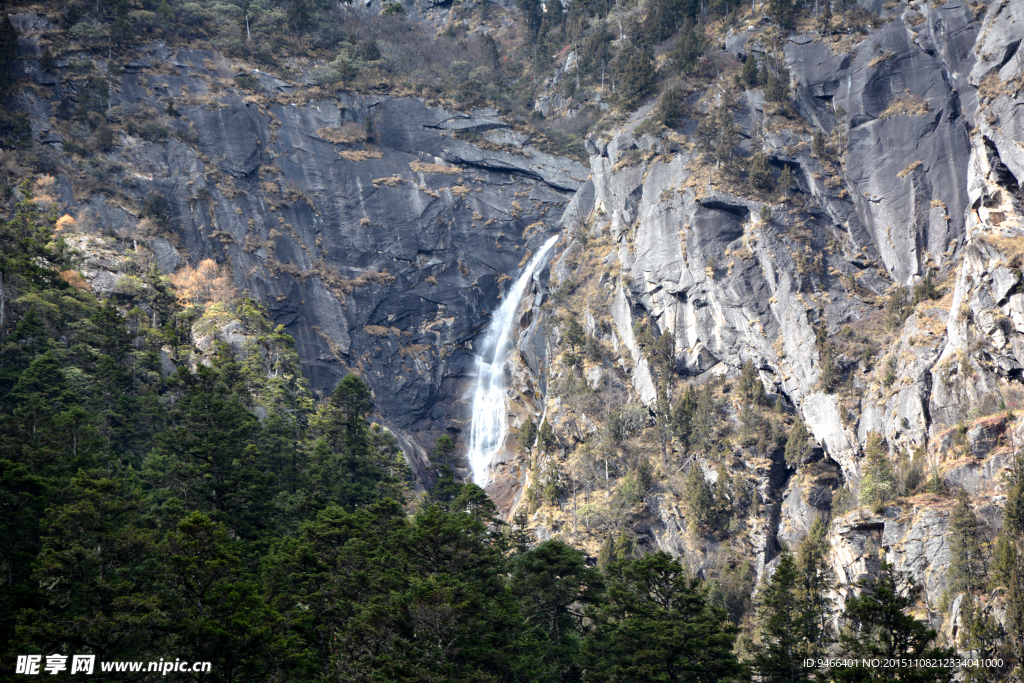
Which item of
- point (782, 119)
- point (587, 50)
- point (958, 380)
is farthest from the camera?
point (587, 50)

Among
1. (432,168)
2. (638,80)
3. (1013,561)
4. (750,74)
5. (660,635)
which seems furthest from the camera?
(432,168)

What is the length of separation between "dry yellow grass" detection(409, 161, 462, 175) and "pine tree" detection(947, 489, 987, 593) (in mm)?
58657

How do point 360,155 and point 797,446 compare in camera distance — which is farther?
point 360,155

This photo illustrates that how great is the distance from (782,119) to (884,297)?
17.8 m

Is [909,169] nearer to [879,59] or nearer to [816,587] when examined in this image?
[879,59]

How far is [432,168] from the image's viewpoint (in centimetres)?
8106

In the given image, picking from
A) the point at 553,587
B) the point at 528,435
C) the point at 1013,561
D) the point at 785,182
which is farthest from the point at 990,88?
the point at 553,587

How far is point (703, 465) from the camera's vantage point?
52.2 m

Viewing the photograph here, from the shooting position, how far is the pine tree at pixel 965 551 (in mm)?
33844

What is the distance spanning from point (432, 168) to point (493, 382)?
25.0m

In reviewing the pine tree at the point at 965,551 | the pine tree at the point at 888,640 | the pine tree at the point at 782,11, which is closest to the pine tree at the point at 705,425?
the pine tree at the point at 965,551

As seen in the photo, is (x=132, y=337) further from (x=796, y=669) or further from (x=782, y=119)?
(x=782, y=119)

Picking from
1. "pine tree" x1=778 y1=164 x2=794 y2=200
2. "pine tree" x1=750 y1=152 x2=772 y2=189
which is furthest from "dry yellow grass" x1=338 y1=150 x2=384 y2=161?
"pine tree" x1=778 y1=164 x2=794 y2=200

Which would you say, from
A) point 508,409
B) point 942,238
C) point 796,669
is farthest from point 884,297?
point 796,669
